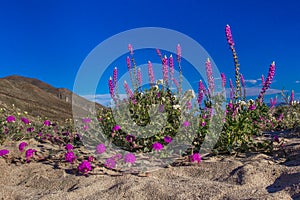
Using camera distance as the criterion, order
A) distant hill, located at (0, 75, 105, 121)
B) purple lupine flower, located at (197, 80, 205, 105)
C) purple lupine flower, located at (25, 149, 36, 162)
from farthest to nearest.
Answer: distant hill, located at (0, 75, 105, 121) → purple lupine flower, located at (197, 80, 205, 105) → purple lupine flower, located at (25, 149, 36, 162)

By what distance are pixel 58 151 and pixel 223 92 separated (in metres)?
3.49

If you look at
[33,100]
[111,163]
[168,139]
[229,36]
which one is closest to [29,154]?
[111,163]

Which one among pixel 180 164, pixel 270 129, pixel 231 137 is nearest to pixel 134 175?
pixel 180 164

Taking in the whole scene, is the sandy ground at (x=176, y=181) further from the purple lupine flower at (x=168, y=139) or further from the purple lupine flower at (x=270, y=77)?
the purple lupine flower at (x=270, y=77)

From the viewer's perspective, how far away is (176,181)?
4.48m

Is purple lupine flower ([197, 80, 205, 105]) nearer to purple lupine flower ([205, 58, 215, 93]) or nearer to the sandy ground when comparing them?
purple lupine flower ([205, 58, 215, 93])

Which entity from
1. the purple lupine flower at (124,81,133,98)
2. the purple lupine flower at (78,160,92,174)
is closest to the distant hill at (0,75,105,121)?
the purple lupine flower at (124,81,133,98)

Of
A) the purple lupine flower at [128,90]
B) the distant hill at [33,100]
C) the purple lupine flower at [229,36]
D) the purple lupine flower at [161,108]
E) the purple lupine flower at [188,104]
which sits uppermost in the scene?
the distant hill at [33,100]

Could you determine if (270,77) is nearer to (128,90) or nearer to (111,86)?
(128,90)

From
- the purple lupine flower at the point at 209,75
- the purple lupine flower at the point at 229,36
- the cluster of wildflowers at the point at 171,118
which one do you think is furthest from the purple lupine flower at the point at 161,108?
the purple lupine flower at the point at 229,36

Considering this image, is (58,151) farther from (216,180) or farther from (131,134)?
(216,180)

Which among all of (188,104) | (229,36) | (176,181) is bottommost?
(176,181)

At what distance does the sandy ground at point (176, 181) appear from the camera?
3.89 m

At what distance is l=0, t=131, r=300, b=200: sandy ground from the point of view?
3.89 metres
